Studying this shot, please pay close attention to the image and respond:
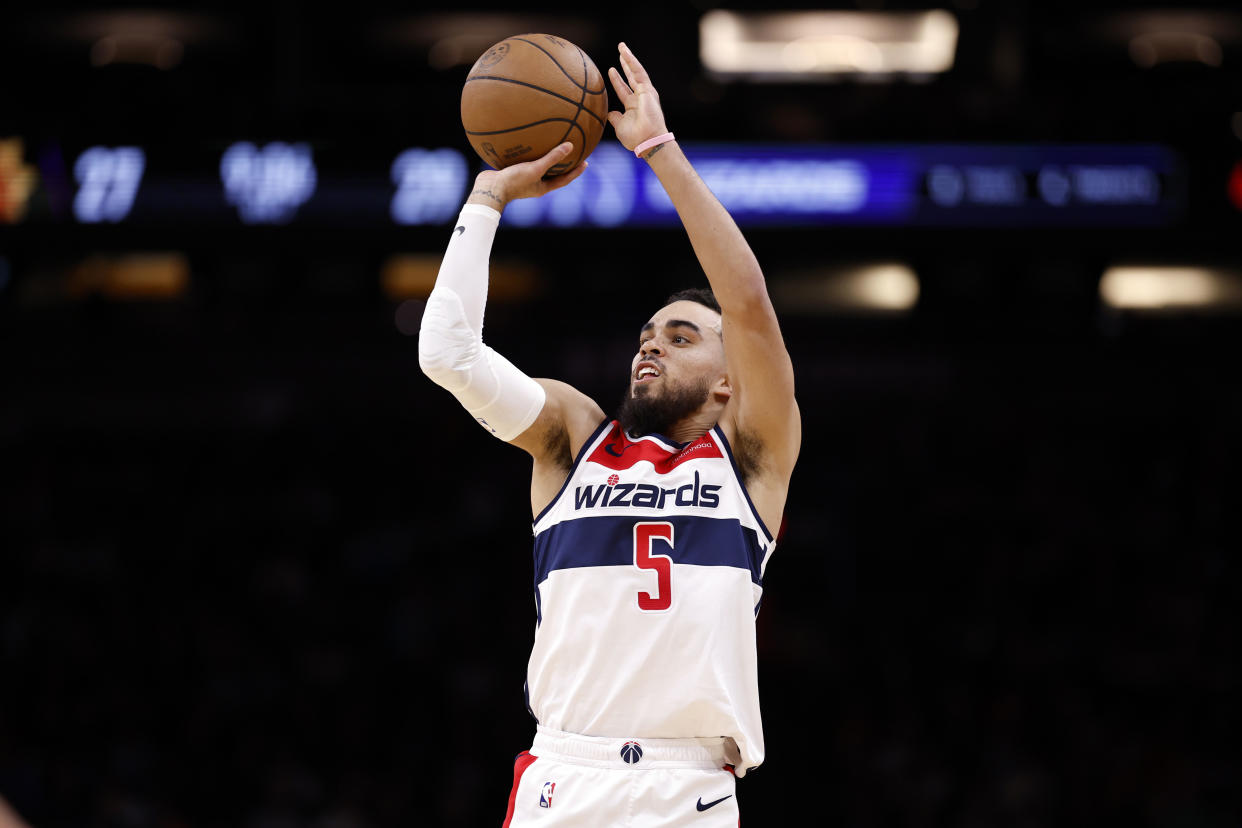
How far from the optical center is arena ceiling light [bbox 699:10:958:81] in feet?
41.0

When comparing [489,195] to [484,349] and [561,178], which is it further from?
[484,349]

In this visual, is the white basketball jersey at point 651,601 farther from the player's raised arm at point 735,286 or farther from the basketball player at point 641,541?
the player's raised arm at point 735,286

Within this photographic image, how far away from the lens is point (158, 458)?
1287 centimetres

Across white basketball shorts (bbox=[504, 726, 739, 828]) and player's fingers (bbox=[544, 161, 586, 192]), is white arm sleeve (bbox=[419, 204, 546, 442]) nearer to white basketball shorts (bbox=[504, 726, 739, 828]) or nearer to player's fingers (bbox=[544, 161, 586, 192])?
player's fingers (bbox=[544, 161, 586, 192])

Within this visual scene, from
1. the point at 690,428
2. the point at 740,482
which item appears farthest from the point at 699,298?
the point at 740,482

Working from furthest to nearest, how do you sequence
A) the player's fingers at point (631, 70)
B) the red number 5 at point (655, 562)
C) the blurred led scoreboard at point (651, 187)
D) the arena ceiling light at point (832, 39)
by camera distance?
1. the arena ceiling light at point (832, 39)
2. the blurred led scoreboard at point (651, 187)
3. the player's fingers at point (631, 70)
4. the red number 5 at point (655, 562)

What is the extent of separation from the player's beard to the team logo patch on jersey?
35.4 inches

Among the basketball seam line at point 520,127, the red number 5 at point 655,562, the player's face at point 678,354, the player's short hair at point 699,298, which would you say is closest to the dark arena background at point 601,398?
the player's short hair at point 699,298

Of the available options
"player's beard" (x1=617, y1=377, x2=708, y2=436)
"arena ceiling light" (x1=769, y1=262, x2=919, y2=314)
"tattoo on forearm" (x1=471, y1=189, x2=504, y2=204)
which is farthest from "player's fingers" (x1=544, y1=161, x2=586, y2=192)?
"arena ceiling light" (x1=769, y1=262, x2=919, y2=314)

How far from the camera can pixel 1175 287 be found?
36.0 feet

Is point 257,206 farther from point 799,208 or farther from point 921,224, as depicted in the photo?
point 921,224

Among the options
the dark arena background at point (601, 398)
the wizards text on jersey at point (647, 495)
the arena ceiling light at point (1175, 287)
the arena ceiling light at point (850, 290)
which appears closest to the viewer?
the wizards text on jersey at point (647, 495)

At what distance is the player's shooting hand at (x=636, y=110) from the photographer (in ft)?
11.4

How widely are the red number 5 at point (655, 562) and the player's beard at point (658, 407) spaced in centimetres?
39
